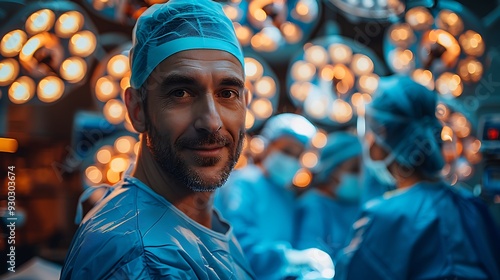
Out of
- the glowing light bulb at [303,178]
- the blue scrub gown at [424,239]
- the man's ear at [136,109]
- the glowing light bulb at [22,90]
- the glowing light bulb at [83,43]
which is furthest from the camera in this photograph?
the glowing light bulb at [303,178]

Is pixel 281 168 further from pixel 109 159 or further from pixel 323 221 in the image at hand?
pixel 109 159

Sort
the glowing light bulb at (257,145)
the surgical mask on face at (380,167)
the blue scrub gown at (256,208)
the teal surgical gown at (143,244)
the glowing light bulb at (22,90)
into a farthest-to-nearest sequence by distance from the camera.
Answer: the glowing light bulb at (257,145) → the blue scrub gown at (256,208) → the surgical mask on face at (380,167) → the glowing light bulb at (22,90) → the teal surgical gown at (143,244)

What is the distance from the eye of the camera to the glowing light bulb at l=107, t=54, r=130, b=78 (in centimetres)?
319

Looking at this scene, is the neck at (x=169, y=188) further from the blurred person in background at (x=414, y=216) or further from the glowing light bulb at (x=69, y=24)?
the glowing light bulb at (x=69, y=24)

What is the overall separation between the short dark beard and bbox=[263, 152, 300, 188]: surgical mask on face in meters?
2.60

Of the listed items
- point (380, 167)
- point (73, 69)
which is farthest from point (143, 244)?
point (380, 167)

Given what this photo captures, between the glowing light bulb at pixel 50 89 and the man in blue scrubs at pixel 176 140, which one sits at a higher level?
the man in blue scrubs at pixel 176 140

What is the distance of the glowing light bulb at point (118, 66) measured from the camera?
126 inches

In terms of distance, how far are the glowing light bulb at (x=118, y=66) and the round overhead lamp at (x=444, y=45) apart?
69.1 inches

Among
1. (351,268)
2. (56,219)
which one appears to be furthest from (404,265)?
(56,219)

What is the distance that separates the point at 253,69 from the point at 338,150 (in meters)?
1.10

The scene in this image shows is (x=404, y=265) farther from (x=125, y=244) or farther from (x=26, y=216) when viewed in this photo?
(x=26, y=216)

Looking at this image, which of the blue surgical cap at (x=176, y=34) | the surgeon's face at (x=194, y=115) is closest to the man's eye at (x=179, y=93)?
the surgeon's face at (x=194, y=115)

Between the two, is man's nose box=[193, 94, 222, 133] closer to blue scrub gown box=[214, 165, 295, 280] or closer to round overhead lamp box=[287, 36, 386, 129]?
blue scrub gown box=[214, 165, 295, 280]
